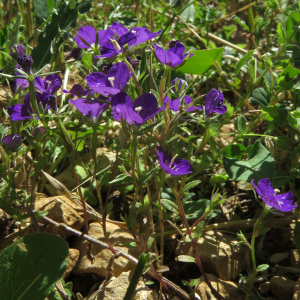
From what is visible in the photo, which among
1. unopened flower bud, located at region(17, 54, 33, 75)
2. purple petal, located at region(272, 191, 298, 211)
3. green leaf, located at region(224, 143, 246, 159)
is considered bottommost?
green leaf, located at region(224, 143, 246, 159)

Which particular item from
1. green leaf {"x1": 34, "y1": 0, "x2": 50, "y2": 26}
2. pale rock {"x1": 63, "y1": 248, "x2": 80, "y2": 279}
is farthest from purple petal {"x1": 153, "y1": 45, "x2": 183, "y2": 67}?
green leaf {"x1": 34, "y1": 0, "x2": 50, "y2": 26}

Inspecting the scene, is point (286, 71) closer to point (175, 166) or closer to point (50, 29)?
point (175, 166)

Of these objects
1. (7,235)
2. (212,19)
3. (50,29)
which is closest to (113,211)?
(7,235)

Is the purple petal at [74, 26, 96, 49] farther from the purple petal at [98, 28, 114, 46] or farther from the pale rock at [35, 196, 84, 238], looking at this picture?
the pale rock at [35, 196, 84, 238]

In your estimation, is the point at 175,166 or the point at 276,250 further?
the point at 276,250

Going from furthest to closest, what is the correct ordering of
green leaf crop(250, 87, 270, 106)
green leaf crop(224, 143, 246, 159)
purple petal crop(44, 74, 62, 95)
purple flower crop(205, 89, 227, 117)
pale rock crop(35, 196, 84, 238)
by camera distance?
green leaf crop(250, 87, 270, 106) → green leaf crop(224, 143, 246, 159) → pale rock crop(35, 196, 84, 238) → purple petal crop(44, 74, 62, 95) → purple flower crop(205, 89, 227, 117)

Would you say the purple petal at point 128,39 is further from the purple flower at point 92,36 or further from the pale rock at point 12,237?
the pale rock at point 12,237

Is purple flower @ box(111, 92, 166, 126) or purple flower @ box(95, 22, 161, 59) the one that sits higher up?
purple flower @ box(95, 22, 161, 59)

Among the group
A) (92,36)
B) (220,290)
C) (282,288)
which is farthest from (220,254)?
(92,36)
